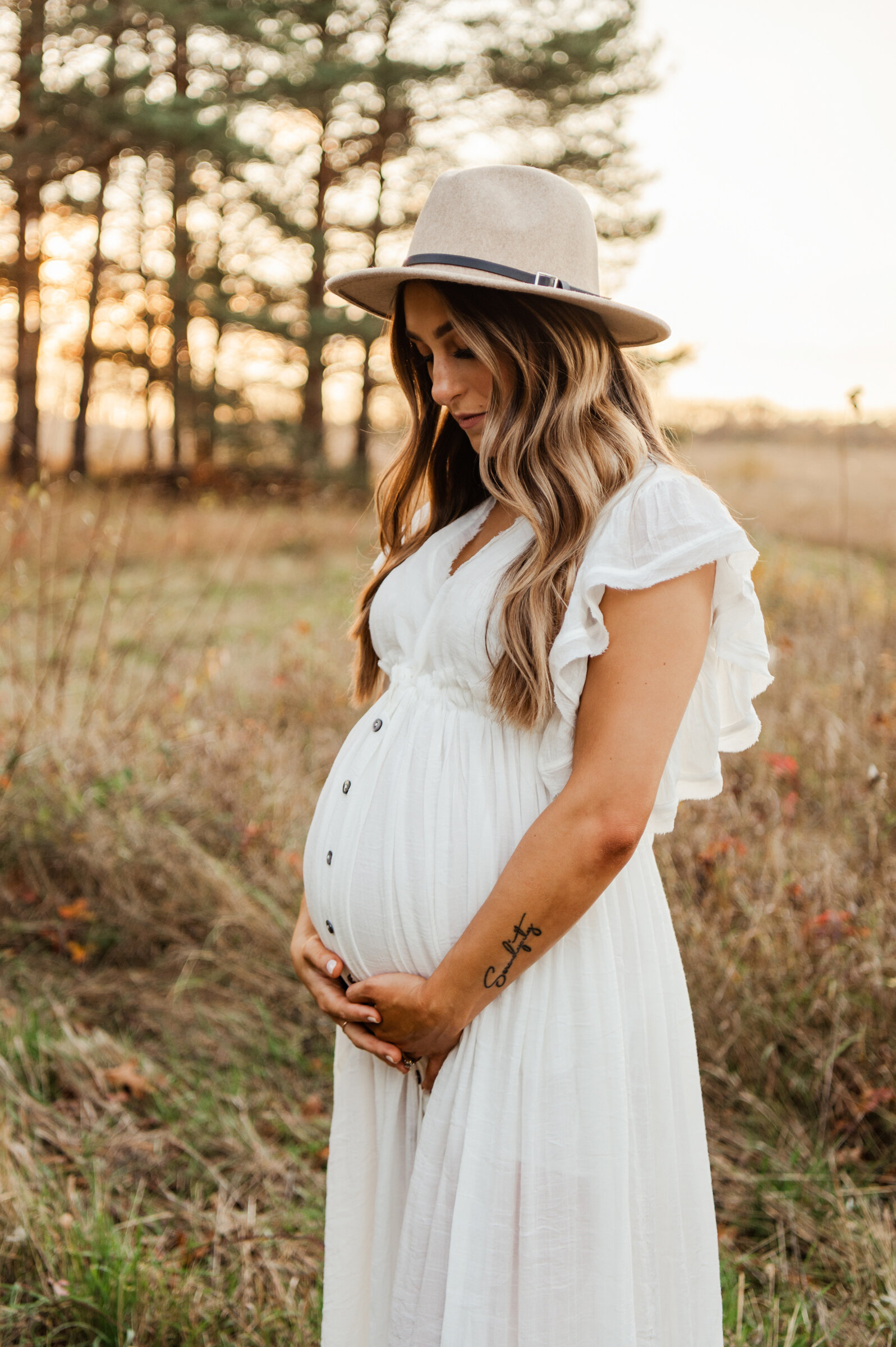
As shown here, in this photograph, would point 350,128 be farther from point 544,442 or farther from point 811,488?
point 544,442

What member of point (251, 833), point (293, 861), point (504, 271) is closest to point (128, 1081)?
point (293, 861)

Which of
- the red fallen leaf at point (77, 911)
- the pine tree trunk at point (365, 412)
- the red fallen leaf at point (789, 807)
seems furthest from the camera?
the pine tree trunk at point (365, 412)

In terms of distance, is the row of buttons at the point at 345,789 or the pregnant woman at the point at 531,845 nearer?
the pregnant woman at the point at 531,845

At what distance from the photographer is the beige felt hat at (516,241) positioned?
128cm

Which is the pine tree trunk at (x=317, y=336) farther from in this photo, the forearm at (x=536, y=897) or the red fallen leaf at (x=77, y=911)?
the forearm at (x=536, y=897)

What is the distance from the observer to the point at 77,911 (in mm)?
3115

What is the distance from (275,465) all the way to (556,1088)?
1654cm

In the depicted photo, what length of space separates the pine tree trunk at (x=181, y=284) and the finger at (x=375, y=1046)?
13.4 metres

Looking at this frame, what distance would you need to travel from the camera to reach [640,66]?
1355 centimetres

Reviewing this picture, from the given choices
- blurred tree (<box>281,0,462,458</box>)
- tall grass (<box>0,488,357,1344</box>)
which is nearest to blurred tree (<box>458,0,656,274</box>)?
blurred tree (<box>281,0,462,458</box>)

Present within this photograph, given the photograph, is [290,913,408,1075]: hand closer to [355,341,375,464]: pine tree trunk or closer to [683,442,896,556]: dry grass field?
[683,442,896,556]: dry grass field

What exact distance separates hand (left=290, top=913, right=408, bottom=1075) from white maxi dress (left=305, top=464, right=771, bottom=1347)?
4 centimetres

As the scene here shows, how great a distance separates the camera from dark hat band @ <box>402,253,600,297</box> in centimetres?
127

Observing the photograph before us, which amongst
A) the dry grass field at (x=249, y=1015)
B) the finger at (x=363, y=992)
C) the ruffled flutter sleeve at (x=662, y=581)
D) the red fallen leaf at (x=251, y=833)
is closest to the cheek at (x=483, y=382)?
the ruffled flutter sleeve at (x=662, y=581)
